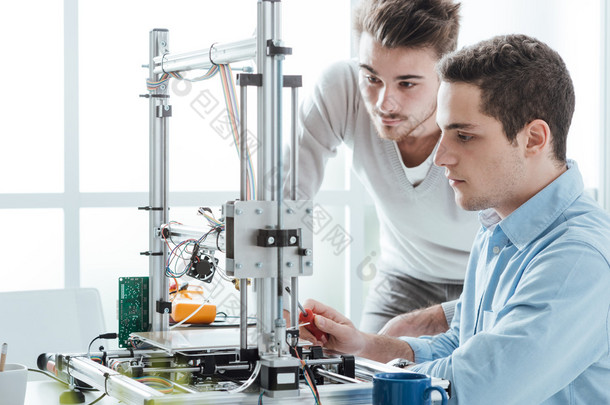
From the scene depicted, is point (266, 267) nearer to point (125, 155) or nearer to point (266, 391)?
point (266, 391)

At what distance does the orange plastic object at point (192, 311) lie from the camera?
172 centimetres

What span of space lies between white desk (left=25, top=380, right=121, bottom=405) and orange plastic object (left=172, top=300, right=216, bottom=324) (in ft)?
0.92

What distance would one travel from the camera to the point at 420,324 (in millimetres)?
2018

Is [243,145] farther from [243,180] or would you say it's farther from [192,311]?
[192,311]

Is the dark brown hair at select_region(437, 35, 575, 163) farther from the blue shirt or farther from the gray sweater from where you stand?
the gray sweater

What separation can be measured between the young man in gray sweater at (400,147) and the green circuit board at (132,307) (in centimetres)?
60

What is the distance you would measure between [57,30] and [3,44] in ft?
0.75

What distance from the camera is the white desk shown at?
143 cm

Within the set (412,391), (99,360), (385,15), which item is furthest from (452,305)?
(412,391)

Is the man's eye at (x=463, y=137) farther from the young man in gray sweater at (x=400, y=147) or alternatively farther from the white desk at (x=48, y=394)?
the white desk at (x=48, y=394)

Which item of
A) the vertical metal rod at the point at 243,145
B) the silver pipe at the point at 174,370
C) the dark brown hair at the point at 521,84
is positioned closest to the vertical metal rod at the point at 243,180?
the vertical metal rod at the point at 243,145

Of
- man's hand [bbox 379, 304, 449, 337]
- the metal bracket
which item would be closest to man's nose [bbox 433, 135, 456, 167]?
the metal bracket

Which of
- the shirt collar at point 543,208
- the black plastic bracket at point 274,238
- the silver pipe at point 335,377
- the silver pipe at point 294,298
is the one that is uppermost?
the shirt collar at point 543,208

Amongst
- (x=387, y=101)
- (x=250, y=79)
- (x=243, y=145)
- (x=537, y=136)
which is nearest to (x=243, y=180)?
(x=243, y=145)
